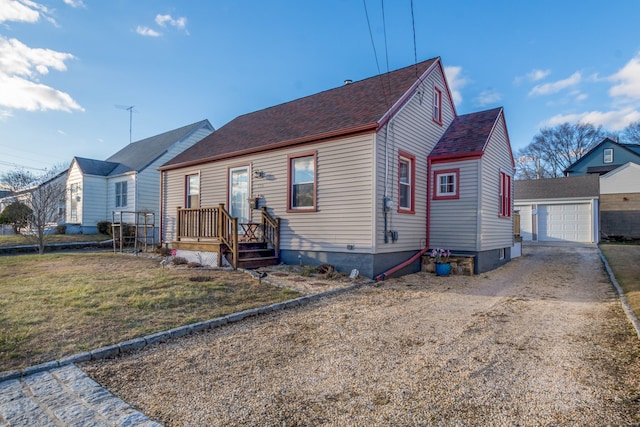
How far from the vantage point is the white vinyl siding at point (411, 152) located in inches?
326

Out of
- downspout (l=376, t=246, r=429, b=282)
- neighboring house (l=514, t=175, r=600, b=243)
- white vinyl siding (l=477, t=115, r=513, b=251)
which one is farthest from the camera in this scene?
neighboring house (l=514, t=175, r=600, b=243)

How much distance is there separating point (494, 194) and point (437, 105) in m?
3.41

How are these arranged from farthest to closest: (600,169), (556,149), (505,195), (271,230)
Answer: (556,149), (600,169), (505,195), (271,230)

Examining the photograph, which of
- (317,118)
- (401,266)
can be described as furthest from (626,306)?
(317,118)

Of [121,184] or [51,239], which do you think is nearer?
[51,239]

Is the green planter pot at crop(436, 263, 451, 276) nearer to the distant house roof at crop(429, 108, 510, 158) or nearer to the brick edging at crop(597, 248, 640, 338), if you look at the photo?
the distant house roof at crop(429, 108, 510, 158)

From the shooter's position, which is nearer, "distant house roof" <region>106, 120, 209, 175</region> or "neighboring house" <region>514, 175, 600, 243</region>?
"distant house roof" <region>106, 120, 209, 175</region>

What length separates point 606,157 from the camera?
32844mm

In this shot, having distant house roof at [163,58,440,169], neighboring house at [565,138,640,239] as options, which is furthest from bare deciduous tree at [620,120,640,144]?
distant house roof at [163,58,440,169]

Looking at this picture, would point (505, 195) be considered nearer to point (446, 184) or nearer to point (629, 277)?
point (446, 184)

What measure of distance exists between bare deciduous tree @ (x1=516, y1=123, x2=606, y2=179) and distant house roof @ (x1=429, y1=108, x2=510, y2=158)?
33.9 meters

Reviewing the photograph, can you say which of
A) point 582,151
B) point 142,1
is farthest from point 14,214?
point 582,151

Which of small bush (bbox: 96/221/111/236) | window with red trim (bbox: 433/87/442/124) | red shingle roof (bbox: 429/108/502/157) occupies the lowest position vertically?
small bush (bbox: 96/221/111/236)

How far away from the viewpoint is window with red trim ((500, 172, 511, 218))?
11828 millimetres
